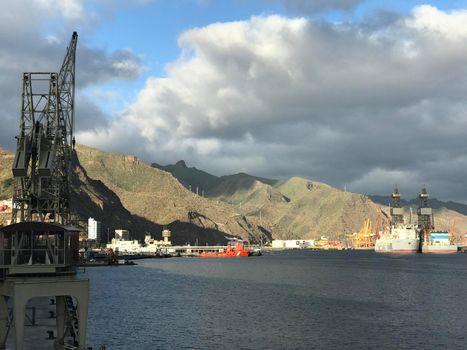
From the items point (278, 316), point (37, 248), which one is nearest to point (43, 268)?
point (37, 248)

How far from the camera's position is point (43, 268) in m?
42.3

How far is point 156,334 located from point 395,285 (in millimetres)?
95165

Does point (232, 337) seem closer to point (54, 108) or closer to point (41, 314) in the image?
point (41, 314)

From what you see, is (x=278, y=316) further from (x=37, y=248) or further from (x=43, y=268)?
(x=43, y=268)

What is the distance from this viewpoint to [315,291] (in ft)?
456

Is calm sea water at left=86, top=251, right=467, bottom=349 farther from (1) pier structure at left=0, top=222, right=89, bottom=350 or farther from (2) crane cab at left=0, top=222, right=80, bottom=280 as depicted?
(2) crane cab at left=0, top=222, right=80, bottom=280

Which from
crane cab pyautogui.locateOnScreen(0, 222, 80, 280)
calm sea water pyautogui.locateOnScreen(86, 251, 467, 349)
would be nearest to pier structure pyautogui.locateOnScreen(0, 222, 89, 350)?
crane cab pyautogui.locateOnScreen(0, 222, 80, 280)

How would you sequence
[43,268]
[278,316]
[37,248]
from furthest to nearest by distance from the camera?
[278,316] → [37,248] → [43,268]

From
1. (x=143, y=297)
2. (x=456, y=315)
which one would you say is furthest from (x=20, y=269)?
(x=143, y=297)

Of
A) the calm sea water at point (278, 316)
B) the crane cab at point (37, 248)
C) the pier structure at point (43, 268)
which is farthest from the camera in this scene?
the calm sea water at point (278, 316)

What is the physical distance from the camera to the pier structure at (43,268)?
40.6 meters

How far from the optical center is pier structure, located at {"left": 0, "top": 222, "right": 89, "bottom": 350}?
133 ft

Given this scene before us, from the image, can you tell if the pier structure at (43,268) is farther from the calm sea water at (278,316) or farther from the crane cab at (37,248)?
the calm sea water at (278,316)

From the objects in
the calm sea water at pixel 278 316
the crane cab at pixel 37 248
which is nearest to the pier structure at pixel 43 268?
the crane cab at pixel 37 248
